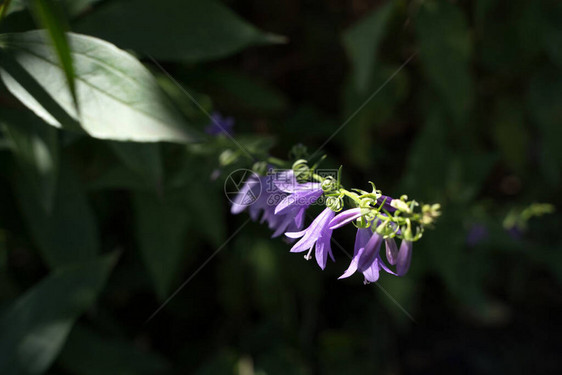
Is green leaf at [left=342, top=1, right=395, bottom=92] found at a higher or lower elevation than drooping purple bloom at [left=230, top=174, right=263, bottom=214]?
higher

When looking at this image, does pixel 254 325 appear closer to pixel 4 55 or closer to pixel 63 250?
pixel 63 250

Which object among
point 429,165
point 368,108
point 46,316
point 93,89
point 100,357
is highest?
point 93,89

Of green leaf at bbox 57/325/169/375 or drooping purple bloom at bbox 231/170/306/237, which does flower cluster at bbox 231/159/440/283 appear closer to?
drooping purple bloom at bbox 231/170/306/237

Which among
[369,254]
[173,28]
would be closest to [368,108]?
[173,28]

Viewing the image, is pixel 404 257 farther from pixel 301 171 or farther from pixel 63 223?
pixel 63 223

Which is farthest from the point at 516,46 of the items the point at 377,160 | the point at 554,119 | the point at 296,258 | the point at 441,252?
the point at 296,258

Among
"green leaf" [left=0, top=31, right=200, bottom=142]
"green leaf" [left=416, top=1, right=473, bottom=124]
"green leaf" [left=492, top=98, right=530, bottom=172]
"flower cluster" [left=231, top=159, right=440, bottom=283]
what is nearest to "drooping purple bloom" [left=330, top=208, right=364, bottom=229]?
"flower cluster" [left=231, top=159, right=440, bottom=283]

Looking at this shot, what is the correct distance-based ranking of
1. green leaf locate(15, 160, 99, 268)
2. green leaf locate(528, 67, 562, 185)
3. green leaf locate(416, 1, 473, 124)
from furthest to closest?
green leaf locate(528, 67, 562, 185), green leaf locate(416, 1, 473, 124), green leaf locate(15, 160, 99, 268)
